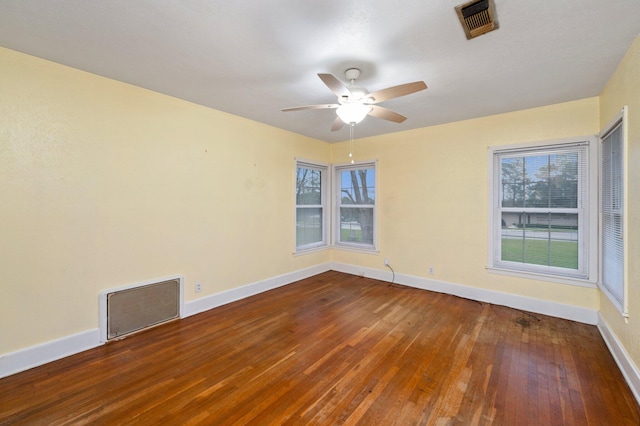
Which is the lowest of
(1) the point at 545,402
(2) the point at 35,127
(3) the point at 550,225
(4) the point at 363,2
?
(1) the point at 545,402

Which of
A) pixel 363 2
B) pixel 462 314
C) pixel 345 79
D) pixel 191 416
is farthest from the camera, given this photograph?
pixel 462 314

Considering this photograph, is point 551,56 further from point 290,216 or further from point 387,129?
point 290,216

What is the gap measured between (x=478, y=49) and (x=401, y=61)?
1.88ft

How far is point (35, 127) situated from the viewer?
226cm

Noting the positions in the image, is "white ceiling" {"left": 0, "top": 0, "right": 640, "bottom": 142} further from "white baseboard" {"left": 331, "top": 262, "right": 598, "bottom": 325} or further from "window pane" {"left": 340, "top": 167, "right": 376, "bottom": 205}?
"white baseboard" {"left": 331, "top": 262, "right": 598, "bottom": 325}

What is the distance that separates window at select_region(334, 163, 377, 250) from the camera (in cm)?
496

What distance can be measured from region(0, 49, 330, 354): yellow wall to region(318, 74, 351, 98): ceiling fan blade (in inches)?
78.9

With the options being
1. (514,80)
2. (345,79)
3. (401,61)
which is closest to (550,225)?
(514,80)

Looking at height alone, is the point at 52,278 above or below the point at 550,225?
below

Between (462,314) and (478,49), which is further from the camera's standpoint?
(462,314)

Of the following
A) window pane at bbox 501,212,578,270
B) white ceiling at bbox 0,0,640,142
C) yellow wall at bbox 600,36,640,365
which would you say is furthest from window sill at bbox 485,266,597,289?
white ceiling at bbox 0,0,640,142

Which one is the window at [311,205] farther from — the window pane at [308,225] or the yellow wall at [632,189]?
the yellow wall at [632,189]

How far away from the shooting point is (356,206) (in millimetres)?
5137

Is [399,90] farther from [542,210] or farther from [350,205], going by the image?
[350,205]
